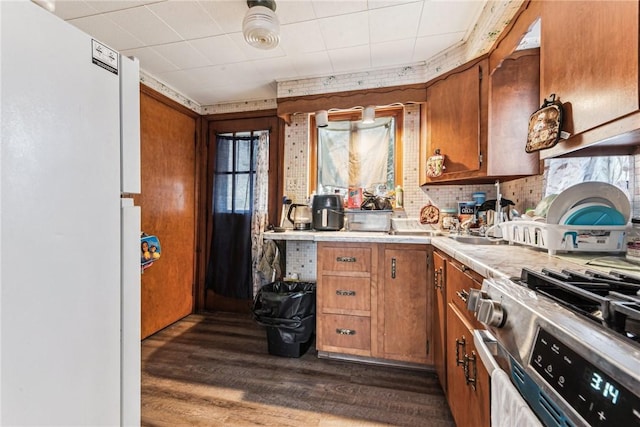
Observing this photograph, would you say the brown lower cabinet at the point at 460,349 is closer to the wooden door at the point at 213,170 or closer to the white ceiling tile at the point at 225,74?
the wooden door at the point at 213,170

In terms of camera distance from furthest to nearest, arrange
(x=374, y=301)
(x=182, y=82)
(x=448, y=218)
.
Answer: (x=182, y=82)
(x=448, y=218)
(x=374, y=301)

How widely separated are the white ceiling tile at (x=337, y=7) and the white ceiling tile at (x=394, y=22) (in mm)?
97

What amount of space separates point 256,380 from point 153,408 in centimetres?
57

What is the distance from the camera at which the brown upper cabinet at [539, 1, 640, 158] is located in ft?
2.43

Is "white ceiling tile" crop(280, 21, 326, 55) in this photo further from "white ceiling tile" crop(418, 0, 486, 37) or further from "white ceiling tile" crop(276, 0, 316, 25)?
"white ceiling tile" crop(418, 0, 486, 37)

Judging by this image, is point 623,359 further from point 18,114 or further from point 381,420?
point 381,420

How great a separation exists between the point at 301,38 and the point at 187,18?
72cm

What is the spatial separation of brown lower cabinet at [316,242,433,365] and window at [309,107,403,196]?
2.64 ft

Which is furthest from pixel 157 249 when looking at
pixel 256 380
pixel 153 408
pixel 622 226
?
pixel 622 226

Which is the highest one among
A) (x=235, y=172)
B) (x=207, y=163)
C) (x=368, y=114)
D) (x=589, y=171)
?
(x=368, y=114)

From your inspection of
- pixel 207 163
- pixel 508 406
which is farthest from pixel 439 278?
pixel 207 163

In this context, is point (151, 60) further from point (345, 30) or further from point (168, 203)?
point (345, 30)

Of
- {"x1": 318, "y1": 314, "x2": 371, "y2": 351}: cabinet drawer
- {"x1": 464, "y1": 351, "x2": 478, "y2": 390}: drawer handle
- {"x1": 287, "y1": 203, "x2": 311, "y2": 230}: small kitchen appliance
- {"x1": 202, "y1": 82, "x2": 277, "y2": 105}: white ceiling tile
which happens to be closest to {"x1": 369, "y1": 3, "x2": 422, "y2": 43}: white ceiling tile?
{"x1": 202, "y1": 82, "x2": 277, "y2": 105}: white ceiling tile

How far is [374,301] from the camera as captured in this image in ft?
6.49
